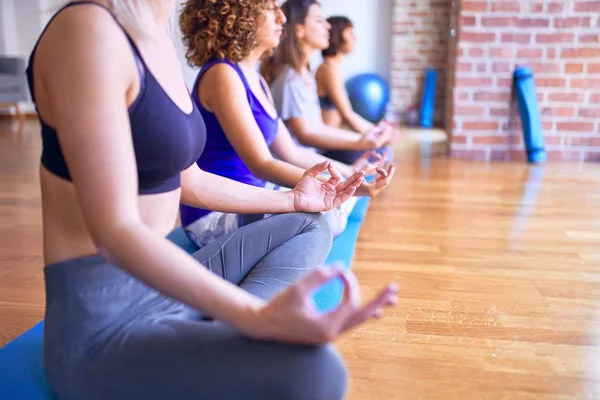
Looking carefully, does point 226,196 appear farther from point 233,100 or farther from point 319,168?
point 233,100

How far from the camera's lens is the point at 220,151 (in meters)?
1.80

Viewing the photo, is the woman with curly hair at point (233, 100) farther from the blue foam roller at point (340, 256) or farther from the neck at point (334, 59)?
the neck at point (334, 59)

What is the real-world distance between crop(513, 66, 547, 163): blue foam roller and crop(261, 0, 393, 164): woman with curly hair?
173cm

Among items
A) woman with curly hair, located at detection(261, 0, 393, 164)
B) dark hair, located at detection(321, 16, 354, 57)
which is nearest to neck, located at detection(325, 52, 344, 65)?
dark hair, located at detection(321, 16, 354, 57)

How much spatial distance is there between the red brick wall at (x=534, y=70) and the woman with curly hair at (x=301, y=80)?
5.88 ft

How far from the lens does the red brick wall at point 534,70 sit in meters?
4.18

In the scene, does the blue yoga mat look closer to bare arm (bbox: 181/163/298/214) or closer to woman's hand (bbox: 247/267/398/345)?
bare arm (bbox: 181/163/298/214)

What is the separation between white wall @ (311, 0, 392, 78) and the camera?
6859 millimetres

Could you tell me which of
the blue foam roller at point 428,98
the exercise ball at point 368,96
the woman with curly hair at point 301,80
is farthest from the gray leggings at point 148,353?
the blue foam roller at point 428,98

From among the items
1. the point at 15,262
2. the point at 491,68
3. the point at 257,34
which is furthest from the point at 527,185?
the point at 15,262

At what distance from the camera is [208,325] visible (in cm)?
85

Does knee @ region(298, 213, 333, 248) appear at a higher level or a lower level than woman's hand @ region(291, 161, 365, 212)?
lower

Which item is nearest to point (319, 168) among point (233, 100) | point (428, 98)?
point (233, 100)

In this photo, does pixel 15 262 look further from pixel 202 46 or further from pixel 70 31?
pixel 70 31
